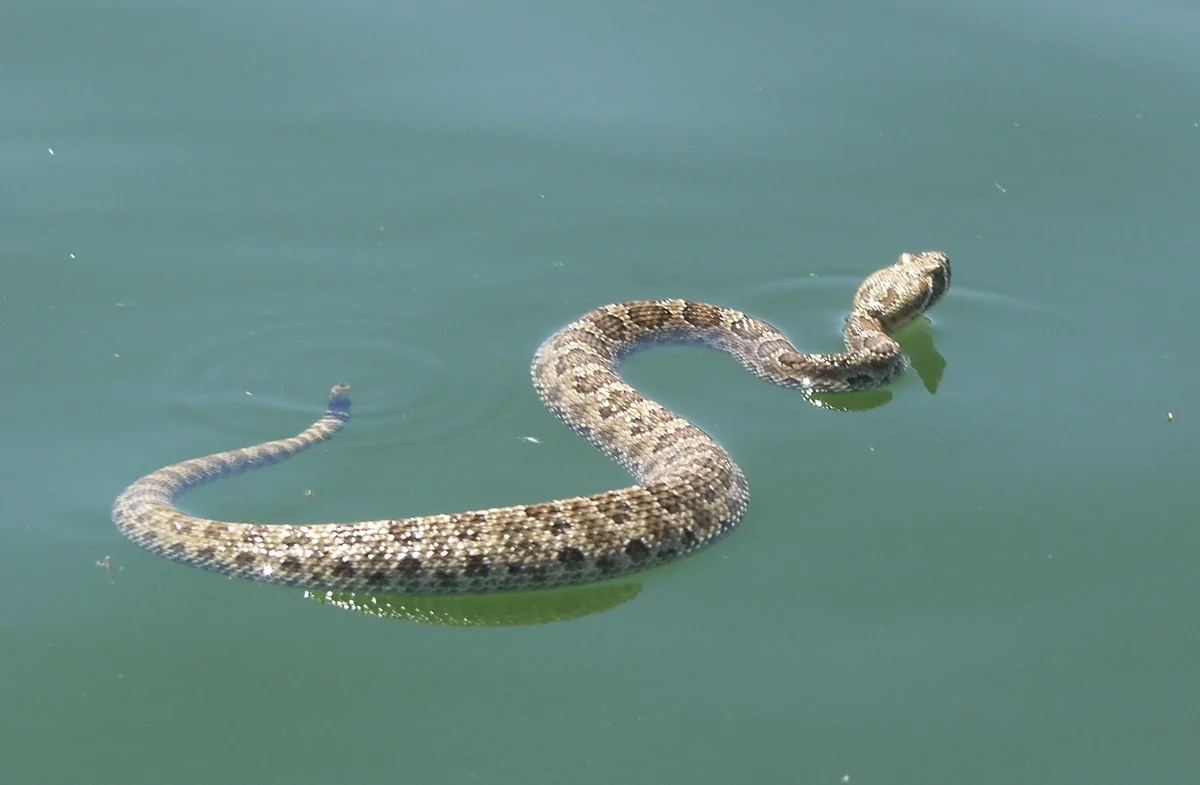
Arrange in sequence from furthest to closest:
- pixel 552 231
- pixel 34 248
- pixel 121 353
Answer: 1. pixel 552 231
2. pixel 34 248
3. pixel 121 353

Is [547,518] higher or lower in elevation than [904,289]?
lower

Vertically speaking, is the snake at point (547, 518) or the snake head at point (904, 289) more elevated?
the snake head at point (904, 289)

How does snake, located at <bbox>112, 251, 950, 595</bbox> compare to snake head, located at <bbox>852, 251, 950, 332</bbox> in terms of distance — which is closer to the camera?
snake, located at <bbox>112, 251, 950, 595</bbox>

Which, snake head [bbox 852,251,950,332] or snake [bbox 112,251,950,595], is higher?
snake head [bbox 852,251,950,332]

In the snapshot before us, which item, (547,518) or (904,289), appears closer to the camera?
(547,518)

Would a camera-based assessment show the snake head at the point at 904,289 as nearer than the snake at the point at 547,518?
No

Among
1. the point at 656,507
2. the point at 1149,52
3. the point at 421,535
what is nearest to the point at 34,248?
the point at 421,535

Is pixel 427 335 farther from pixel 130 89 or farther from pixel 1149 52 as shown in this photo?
pixel 1149 52

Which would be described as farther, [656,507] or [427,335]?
[427,335]
